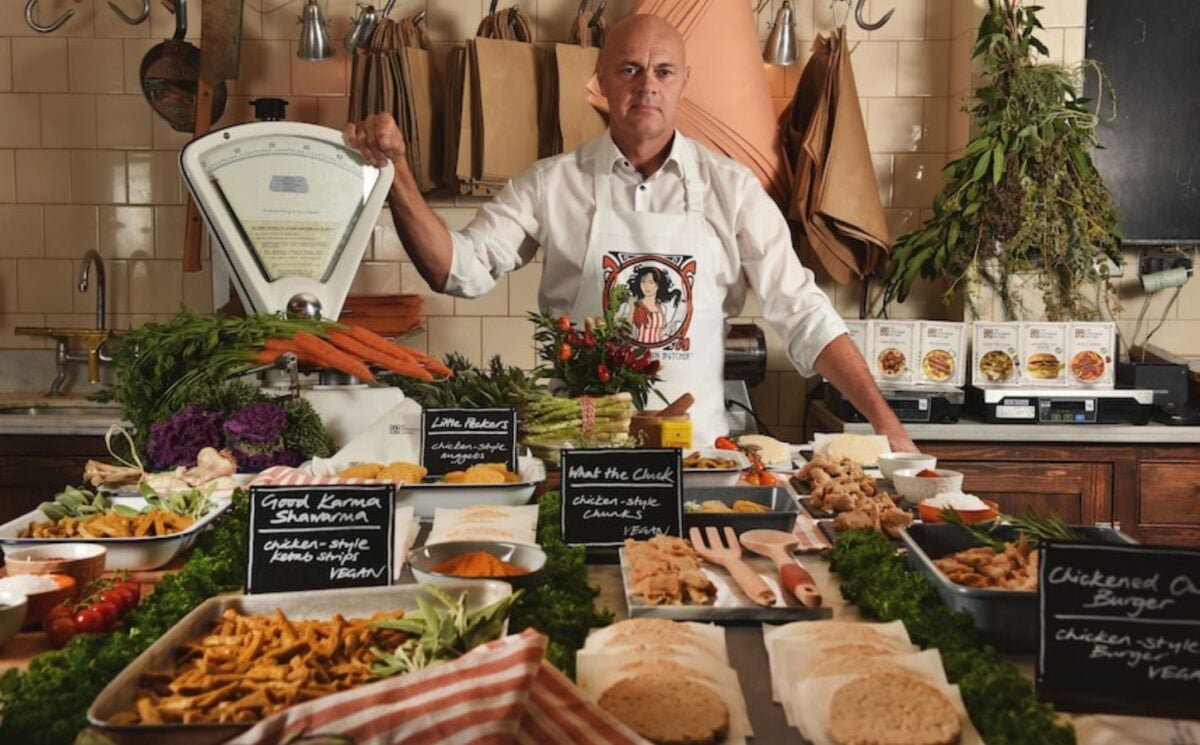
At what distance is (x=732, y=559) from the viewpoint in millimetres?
1476

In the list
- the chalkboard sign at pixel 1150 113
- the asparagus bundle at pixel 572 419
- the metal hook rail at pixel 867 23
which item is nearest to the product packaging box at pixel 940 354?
the chalkboard sign at pixel 1150 113

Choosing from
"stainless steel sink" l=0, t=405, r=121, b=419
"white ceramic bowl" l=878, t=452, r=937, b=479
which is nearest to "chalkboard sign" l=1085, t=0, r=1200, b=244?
"white ceramic bowl" l=878, t=452, r=937, b=479

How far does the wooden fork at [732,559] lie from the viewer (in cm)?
134

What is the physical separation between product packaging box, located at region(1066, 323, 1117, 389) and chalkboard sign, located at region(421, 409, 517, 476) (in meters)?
2.45

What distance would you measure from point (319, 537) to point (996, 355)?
2938 mm

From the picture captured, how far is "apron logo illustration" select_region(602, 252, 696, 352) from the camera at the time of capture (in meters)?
3.20

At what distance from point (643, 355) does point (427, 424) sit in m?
0.58

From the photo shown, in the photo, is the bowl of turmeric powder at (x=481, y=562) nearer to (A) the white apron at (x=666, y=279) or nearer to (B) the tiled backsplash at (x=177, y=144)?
(A) the white apron at (x=666, y=279)

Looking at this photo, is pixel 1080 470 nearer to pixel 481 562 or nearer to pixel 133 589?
pixel 481 562

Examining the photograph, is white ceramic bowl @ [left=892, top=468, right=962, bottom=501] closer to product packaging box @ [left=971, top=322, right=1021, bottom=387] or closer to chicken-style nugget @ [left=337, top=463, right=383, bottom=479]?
chicken-style nugget @ [left=337, top=463, right=383, bottom=479]

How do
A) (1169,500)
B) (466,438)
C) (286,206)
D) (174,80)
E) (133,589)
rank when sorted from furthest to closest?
(174,80), (1169,500), (286,206), (466,438), (133,589)

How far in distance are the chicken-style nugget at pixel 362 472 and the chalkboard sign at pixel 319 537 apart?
0.41 m

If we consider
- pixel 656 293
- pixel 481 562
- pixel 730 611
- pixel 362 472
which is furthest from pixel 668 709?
pixel 656 293

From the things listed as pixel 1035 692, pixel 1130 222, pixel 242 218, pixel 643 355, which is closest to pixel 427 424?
pixel 643 355
